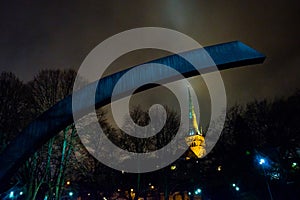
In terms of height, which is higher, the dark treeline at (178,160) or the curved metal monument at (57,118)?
the dark treeline at (178,160)

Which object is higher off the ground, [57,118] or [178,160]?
[178,160]

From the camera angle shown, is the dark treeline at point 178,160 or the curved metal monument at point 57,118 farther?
the dark treeline at point 178,160

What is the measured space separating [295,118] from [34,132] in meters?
26.5

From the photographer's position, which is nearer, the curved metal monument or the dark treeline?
the curved metal monument

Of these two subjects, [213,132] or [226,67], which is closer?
[226,67]

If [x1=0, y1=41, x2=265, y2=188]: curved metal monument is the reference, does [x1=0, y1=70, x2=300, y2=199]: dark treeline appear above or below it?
above

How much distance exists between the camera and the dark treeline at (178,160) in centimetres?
2036

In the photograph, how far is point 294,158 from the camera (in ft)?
97.8

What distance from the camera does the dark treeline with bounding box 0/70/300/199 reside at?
20359 mm

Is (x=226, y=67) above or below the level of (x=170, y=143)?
below

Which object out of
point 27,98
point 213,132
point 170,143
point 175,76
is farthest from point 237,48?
point 213,132

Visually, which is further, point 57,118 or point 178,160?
point 178,160

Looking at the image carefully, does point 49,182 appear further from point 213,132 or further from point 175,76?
point 213,132

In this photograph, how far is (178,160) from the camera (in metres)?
36.4
